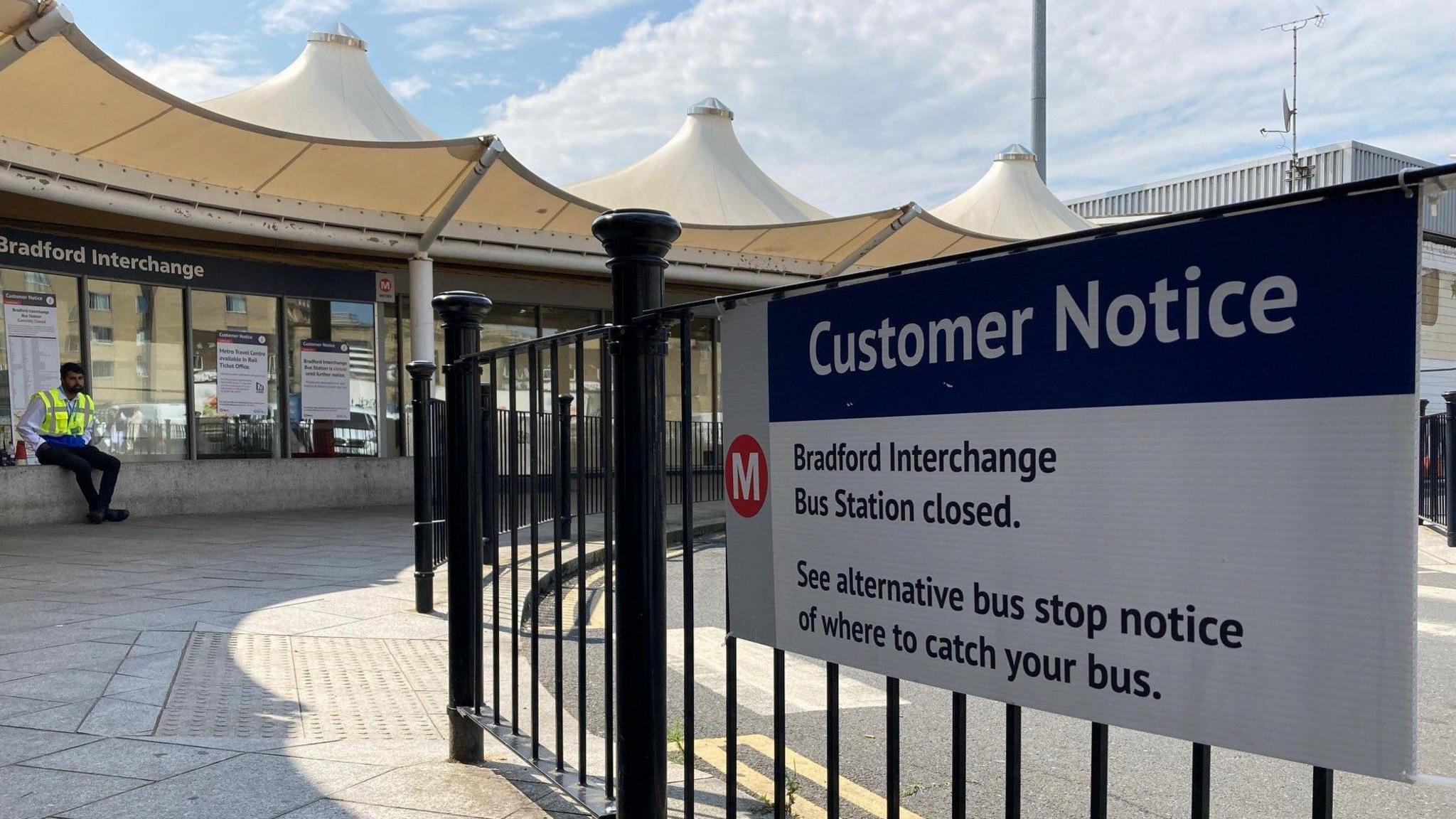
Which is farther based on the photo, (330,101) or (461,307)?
(330,101)

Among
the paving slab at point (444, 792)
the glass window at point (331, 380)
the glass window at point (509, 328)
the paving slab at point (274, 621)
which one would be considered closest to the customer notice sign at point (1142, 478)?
the paving slab at point (444, 792)

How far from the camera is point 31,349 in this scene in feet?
43.7

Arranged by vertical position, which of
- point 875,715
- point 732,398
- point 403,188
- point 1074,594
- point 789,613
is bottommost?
point 875,715

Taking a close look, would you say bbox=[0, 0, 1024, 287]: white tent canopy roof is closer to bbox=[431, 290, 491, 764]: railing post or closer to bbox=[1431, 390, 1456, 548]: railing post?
bbox=[431, 290, 491, 764]: railing post

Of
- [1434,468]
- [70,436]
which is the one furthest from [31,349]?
[1434,468]

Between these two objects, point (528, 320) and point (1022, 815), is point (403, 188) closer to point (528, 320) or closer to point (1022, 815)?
point (528, 320)

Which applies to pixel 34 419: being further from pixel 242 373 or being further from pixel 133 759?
pixel 133 759

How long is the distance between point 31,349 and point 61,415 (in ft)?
4.48

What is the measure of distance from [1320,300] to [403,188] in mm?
14557

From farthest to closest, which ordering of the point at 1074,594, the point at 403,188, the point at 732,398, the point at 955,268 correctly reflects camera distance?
1. the point at 403,188
2. the point at 732,398
3. the point at 955,268
4. the point at 1074,594

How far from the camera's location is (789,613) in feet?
8.01

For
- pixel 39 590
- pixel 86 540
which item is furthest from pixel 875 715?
pixel 86 540

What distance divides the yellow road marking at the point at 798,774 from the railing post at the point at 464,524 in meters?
0.96

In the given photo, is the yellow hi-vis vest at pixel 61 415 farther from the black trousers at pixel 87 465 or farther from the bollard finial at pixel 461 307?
the bollard finial at pixel 461 307
